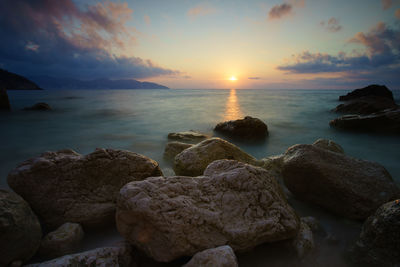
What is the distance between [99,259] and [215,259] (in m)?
1.02

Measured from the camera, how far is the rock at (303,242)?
6.95 ft

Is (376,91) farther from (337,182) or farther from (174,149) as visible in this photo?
(174,149)

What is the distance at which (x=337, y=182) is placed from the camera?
9.09ft

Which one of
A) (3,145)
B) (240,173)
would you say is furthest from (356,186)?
(3,145)

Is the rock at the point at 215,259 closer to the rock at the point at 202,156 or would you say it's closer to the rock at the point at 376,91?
the rock at the point at 202,156

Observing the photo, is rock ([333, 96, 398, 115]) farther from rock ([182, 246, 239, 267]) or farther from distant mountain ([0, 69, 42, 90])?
distant mountain ([0, 69, 42, 90])

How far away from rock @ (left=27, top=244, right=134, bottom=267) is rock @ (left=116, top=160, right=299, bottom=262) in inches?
5.2

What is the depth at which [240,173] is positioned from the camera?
7.56ft

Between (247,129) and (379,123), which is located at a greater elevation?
(379,123)

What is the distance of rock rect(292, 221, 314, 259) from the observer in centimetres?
212

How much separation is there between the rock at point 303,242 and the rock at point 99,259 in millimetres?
1712

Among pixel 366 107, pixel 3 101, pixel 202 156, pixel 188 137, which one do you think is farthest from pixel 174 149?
pixel 3 101

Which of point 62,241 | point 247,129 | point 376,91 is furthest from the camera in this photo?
point 376,91

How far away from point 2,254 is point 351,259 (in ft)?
10.9
